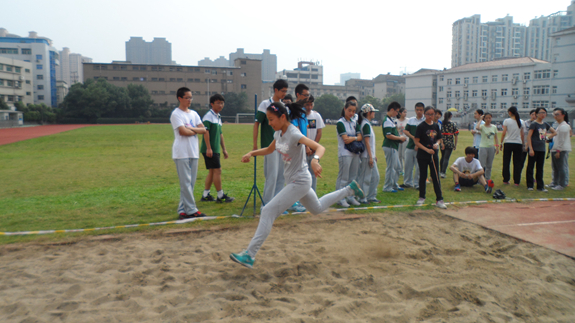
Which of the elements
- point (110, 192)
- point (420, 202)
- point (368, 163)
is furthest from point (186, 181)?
point (420, 202)

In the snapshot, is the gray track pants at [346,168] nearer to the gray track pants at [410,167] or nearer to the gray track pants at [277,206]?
the gray track pants at [410,167]

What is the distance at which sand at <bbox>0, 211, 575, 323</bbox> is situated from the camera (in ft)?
10.4

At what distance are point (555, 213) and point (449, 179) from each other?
382 cm

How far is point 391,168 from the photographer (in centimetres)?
852

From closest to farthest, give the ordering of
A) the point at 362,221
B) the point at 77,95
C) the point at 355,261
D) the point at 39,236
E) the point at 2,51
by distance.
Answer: the point at 355,261 < the point at 39,236 < the point at 362,221 < the point at 77,95 < the point at 2,51

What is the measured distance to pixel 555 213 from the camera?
6.57 metres

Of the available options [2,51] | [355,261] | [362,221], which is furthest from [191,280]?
[2,51]

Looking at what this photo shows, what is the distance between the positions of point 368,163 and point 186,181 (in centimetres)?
353

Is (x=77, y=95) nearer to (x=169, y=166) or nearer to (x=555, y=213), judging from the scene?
(x=169, y=166)

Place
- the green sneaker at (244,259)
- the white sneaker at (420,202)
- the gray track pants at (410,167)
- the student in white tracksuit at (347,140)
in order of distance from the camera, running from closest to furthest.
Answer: the green sneaker at (244,259) < the student in white tracksuit at (347,140) < the white sneaker at (420,202) < the gray track pants at (410,167)

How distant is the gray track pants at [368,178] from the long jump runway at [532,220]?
55.5 inches

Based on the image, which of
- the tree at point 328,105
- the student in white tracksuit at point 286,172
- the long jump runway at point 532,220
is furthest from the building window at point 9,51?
the long jump runway at point 532,220

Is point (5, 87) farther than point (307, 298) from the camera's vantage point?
Yes

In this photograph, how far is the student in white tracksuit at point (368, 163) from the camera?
23.2ft
